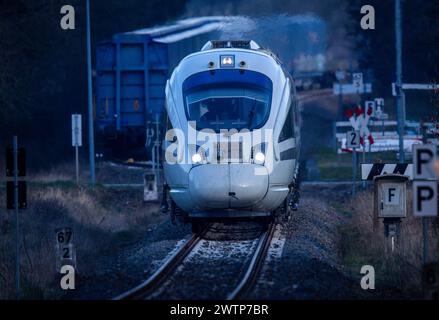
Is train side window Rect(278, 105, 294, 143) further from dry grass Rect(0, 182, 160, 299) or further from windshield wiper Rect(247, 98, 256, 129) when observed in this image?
dry grass Rect(0, 182, 160, 299)

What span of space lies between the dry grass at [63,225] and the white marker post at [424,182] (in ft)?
17.3

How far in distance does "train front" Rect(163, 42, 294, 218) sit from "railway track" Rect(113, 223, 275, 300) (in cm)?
63

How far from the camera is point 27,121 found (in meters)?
40.4

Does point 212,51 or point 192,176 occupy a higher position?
point 212,51

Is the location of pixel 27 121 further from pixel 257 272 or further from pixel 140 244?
pixel 257 272

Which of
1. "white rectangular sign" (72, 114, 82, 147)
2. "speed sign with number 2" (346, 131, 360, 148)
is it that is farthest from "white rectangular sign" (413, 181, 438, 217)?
"white rectangular sign" (72, 114, 82, 147)

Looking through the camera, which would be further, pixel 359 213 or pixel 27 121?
pixel 27 121

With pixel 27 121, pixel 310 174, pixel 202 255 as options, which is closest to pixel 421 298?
pixel 202 255

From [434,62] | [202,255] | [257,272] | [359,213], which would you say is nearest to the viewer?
[257,272]

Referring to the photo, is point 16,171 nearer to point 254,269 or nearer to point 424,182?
point 254,269

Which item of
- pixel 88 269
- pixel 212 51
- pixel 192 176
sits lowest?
pixel 88 269

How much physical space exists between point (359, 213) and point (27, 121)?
846 inches

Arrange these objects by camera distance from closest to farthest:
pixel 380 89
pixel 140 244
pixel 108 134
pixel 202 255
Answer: pixel 202 255
pixel 140 244
pixel 108 134
pixel 380 89

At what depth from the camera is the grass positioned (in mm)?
15719
